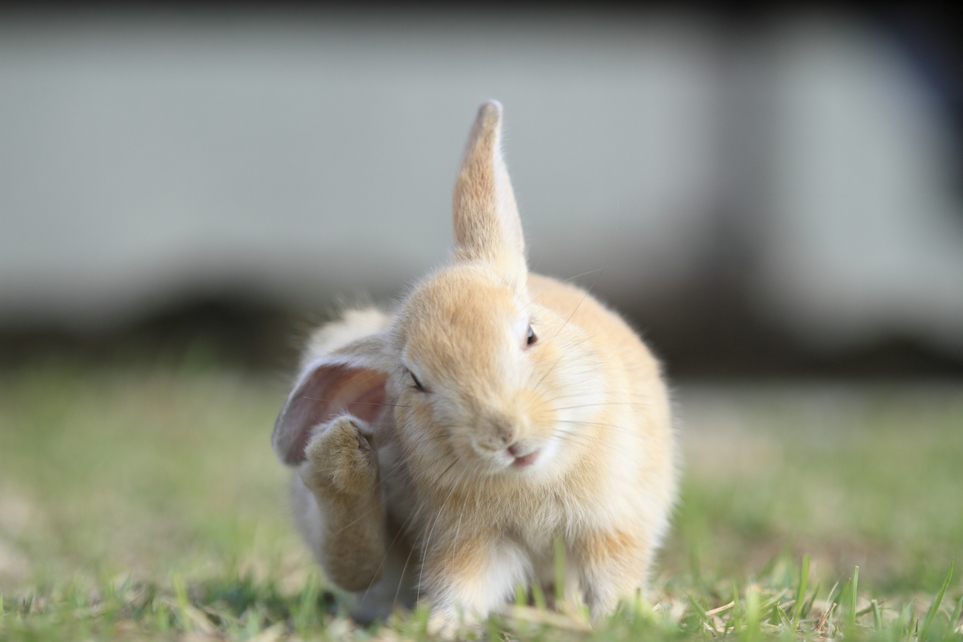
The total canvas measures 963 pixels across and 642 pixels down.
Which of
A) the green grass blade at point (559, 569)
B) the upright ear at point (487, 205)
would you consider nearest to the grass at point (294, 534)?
the green grass blade at point (559, 569)

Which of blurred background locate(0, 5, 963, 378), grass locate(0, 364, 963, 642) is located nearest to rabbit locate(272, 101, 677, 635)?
grass locate(0, 364, 963, 642)

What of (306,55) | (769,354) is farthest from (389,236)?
(769,354)

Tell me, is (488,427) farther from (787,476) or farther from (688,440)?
(688,440)

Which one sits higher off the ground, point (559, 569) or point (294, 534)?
point (559, 569)

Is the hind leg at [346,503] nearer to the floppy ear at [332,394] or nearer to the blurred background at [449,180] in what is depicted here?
the floppy ear at [332,394]

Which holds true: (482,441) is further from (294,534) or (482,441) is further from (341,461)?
(294,534)

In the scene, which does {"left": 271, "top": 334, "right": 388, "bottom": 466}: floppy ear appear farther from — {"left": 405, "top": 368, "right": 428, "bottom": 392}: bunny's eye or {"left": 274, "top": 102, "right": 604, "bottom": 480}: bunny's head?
{"left": 405, "top": 368, "right": 428, "bottom": 392}: bunny's eye

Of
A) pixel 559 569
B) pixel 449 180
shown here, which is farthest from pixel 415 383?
pixel 449 180
